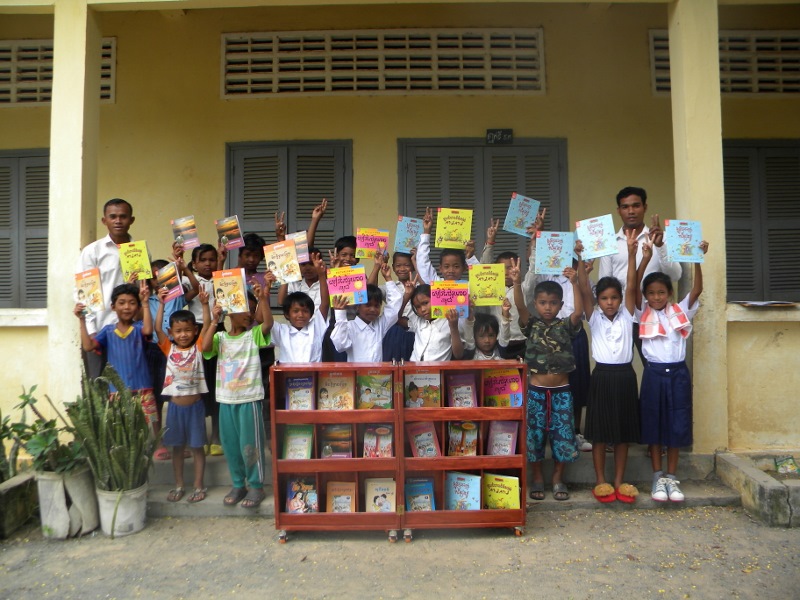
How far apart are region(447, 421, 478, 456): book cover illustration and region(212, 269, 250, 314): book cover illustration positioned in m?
1.48

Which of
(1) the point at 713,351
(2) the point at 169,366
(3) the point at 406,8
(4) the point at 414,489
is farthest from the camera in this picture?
(3) the point at 406,8

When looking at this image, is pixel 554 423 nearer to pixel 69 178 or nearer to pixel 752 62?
pixel 69 178

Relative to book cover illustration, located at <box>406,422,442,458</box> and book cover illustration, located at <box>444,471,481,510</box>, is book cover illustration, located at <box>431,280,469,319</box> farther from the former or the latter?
book cover illustration, located at <box>444,471,481,510</box>

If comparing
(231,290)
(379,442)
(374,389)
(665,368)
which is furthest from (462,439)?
A: (231,290)

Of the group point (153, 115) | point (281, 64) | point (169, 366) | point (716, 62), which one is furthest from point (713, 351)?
point (153, 115)

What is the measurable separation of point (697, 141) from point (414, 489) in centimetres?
312

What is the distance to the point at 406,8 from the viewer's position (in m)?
5.87

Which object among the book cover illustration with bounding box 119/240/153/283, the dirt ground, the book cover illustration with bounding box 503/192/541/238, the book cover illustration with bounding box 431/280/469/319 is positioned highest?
the book cover illustration with bounding box 503/192/541/238

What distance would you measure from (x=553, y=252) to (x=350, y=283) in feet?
4.35

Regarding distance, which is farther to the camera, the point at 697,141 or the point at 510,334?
the point at 697,141

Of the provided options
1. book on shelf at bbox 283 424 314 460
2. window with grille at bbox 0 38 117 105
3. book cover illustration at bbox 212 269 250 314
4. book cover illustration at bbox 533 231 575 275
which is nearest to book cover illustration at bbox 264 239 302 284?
book cover illustration at bbox 212 269 250 314

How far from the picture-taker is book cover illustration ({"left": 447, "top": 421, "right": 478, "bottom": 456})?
3.57 metres

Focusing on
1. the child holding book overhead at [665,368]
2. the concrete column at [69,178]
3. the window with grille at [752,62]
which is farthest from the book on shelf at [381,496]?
the window with grille at [752,62]

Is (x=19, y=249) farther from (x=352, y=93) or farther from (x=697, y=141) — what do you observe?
(x=697, y=141)
